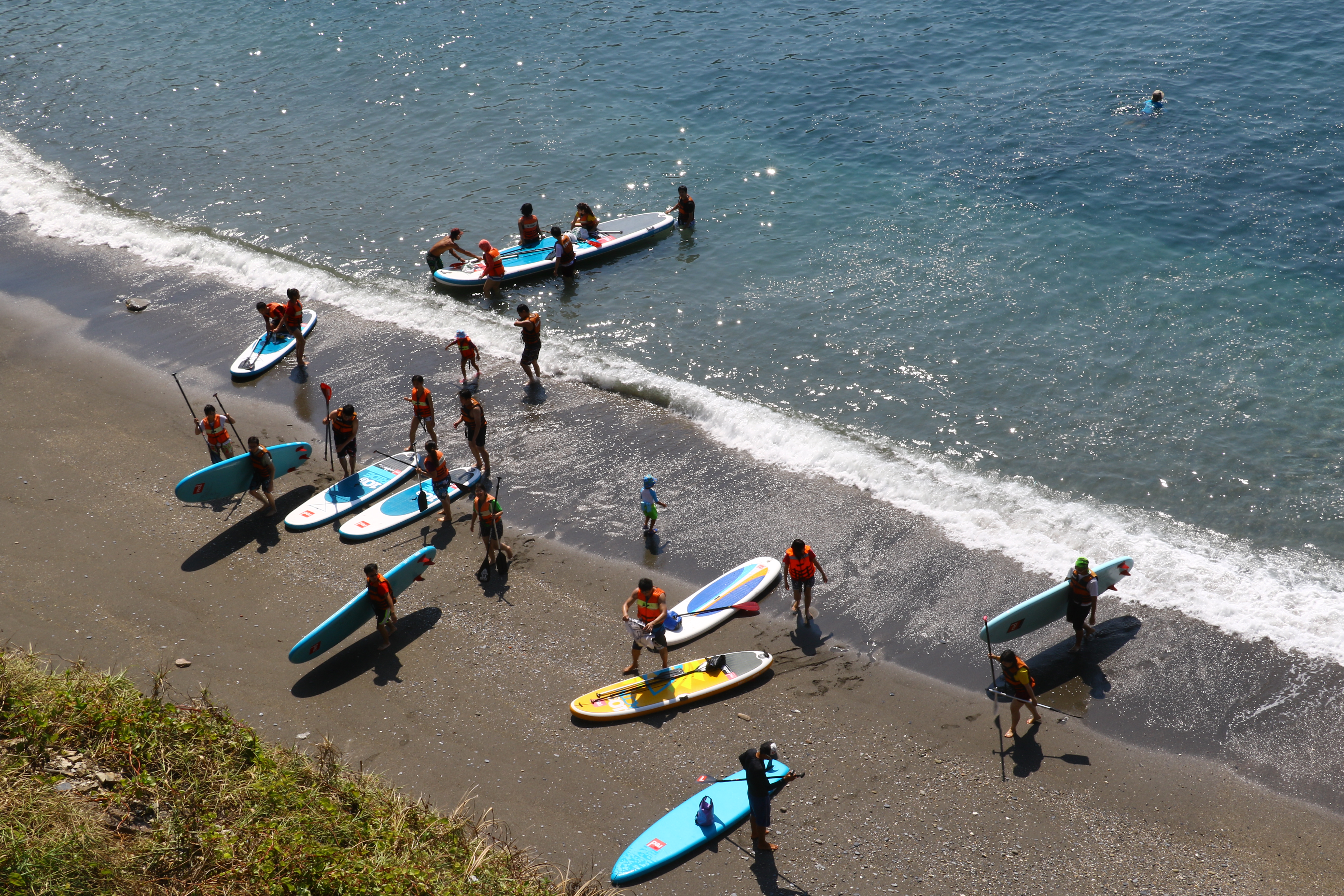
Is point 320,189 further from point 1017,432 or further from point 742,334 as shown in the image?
point 1017,432

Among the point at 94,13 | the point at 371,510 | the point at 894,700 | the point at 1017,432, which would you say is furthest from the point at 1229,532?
the point at 94,13

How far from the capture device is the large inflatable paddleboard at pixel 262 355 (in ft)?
61.5

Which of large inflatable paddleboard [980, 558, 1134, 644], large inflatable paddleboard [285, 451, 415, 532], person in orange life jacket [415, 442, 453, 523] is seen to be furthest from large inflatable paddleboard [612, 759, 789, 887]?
large inflatable paddleboard [285, 451, 415, 532]

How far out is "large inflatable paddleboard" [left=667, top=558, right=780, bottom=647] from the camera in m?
12.6

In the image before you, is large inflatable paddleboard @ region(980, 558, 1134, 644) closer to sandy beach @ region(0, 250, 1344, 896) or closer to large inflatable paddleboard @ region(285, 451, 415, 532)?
sandy beach @ region(0, 250, 1344, 896)

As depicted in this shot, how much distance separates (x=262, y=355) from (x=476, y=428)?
6791 millimetres

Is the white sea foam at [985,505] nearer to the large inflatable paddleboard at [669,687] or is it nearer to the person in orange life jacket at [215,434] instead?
the large inflatable paddleboard at [669,687]

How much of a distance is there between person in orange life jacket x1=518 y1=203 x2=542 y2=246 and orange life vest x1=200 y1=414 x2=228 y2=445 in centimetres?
990

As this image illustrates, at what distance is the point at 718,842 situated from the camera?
9750 millimetres

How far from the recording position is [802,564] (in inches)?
486

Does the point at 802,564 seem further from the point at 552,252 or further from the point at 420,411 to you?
the point at 552,252

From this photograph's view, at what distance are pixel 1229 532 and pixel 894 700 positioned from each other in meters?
6.79

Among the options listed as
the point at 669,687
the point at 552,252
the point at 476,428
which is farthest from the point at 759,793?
the point at 552,252

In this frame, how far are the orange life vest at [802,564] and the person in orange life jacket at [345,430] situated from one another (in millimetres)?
7908
